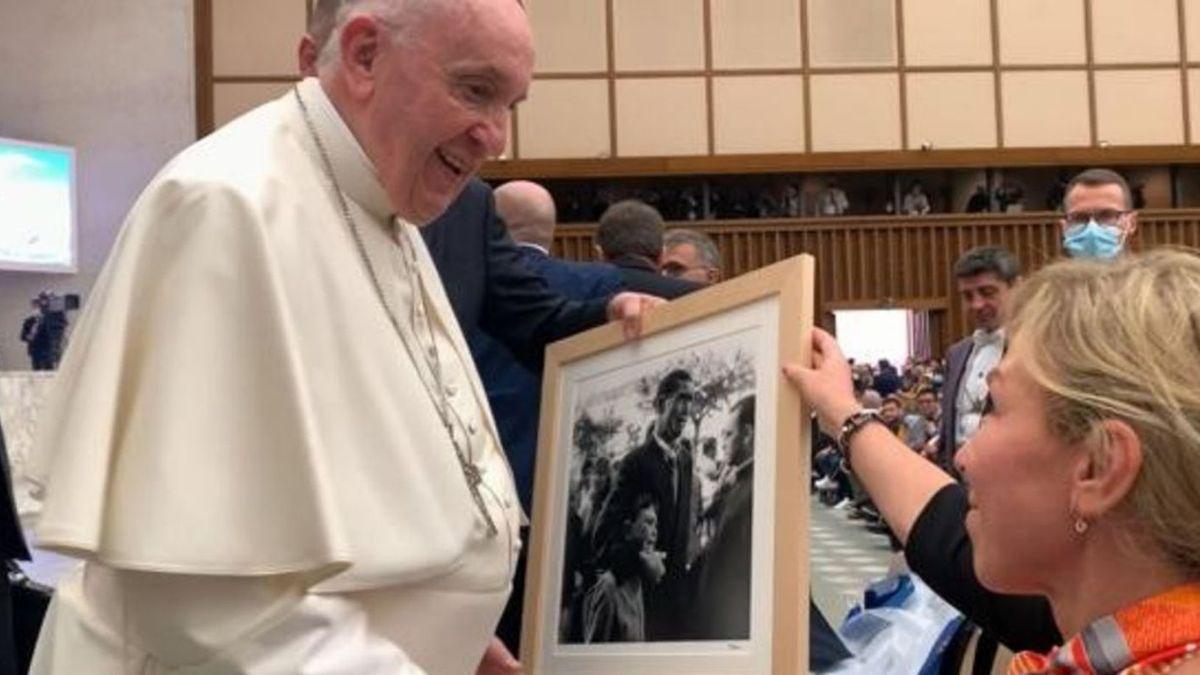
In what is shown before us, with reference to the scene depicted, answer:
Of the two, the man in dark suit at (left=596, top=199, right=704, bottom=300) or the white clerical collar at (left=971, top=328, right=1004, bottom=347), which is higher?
the man in dark suit at (left=596, top=199, right=704, bottom=300)

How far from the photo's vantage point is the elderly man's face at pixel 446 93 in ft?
4.93

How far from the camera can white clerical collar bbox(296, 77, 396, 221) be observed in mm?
1580

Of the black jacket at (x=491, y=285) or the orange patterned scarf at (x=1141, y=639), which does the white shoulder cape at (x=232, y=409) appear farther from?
the black jacket at (x=491, y=285)

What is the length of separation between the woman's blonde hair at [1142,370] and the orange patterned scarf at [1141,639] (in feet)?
0.14

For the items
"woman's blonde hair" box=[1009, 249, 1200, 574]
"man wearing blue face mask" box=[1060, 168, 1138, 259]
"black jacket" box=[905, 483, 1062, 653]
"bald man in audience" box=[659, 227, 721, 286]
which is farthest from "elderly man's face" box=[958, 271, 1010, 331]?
"woman's blonde hair" box=[1009, 249, 1200, 574]

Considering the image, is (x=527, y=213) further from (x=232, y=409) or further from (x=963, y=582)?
(x=232, y=409)

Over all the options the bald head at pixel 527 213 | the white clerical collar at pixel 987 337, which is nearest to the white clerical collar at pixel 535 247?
the bald head at pixel 527 213

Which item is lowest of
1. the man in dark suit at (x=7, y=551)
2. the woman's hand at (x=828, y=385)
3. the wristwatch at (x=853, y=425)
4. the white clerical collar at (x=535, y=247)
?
the man in dark suit at (x=7, y=551)

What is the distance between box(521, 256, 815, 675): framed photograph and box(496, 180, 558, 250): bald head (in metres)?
1.17

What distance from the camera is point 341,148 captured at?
62.3 inches

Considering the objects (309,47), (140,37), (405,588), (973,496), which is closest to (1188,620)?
(973,496)

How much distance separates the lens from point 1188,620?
123cm

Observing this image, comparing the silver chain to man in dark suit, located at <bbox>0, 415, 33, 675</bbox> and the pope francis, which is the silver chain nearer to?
the pope francis

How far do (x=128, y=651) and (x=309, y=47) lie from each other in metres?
0.70
